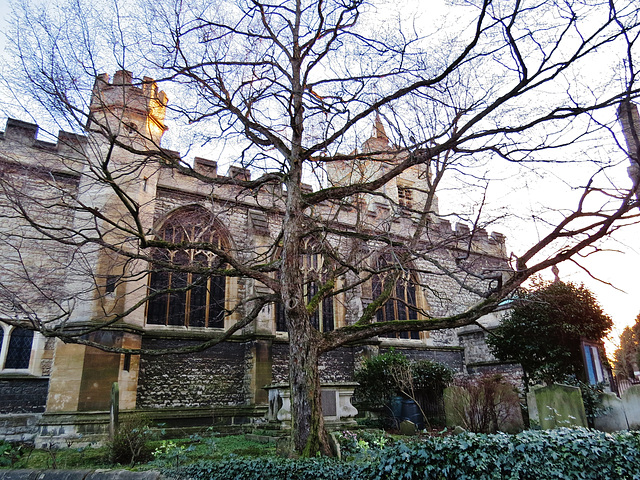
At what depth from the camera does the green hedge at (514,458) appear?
4227 millimetres

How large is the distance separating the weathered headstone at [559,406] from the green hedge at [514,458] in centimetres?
380

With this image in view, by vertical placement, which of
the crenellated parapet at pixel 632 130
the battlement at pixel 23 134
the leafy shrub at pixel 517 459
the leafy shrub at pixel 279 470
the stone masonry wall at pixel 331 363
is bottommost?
the leafy shrub at pixel 279 470

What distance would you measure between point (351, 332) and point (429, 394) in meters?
7.15

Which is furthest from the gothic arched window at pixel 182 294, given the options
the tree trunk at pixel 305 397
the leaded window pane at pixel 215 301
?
the tree trunk at pixel 305 397

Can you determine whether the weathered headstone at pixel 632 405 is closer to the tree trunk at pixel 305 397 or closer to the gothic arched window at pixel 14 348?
the tree trunk at pixel 305 397

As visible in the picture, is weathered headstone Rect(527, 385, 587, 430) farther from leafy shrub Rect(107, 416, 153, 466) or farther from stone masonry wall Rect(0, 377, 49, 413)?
stone masonry wall Rect(0, 377, 49, 413)

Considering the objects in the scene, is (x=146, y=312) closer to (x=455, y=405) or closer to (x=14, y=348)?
(x=14, y=348)

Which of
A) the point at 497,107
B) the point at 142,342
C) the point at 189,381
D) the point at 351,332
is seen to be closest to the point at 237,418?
the point at 189,381

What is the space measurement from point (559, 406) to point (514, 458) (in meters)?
4.75

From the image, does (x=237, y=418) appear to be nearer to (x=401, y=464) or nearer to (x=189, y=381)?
(x=189, y=381)

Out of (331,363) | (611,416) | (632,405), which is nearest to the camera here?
(632,405)

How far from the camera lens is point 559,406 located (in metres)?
8.20

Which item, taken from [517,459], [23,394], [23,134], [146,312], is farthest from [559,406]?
[23,134]

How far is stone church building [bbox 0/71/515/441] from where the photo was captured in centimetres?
955
